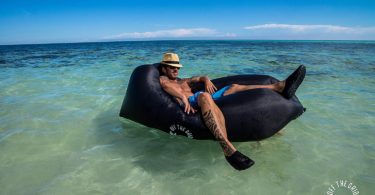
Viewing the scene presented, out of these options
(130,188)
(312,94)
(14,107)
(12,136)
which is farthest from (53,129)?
(312,94)

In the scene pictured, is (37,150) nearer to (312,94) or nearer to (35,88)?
(35,88)

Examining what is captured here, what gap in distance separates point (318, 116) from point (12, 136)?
217 inches

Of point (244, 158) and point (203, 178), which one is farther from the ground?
point (244, 158)

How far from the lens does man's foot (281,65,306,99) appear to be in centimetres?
368

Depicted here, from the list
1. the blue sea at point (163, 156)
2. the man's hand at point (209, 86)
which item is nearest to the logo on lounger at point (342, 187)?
the blue sea at point (163, 156)

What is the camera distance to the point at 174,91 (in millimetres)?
4203

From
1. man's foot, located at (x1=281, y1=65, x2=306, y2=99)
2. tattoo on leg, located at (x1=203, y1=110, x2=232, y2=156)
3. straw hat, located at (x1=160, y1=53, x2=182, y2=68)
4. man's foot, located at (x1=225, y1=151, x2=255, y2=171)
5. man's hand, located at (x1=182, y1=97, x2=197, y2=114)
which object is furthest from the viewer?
straw hat, located at (x1=160, y1=53, x2=182, y2=68)

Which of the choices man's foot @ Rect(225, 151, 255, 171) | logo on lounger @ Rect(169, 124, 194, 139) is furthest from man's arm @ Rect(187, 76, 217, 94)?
man's foot @ Rect(225, 151, 255, 171)

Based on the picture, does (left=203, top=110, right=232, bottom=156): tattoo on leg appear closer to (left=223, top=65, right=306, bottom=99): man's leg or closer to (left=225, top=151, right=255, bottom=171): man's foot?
(left=225, top=151, right=255, bottom=171): man's foot

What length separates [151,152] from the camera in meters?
4.05

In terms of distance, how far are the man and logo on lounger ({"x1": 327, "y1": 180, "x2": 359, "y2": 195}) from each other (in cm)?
97

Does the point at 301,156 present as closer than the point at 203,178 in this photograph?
No

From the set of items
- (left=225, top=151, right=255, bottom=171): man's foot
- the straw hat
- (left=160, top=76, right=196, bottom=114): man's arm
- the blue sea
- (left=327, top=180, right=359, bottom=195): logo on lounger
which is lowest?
(left=327, top=180, right=359, bottom=195): logo on lounger

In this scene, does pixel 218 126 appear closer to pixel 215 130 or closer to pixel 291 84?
pixel 215 130
